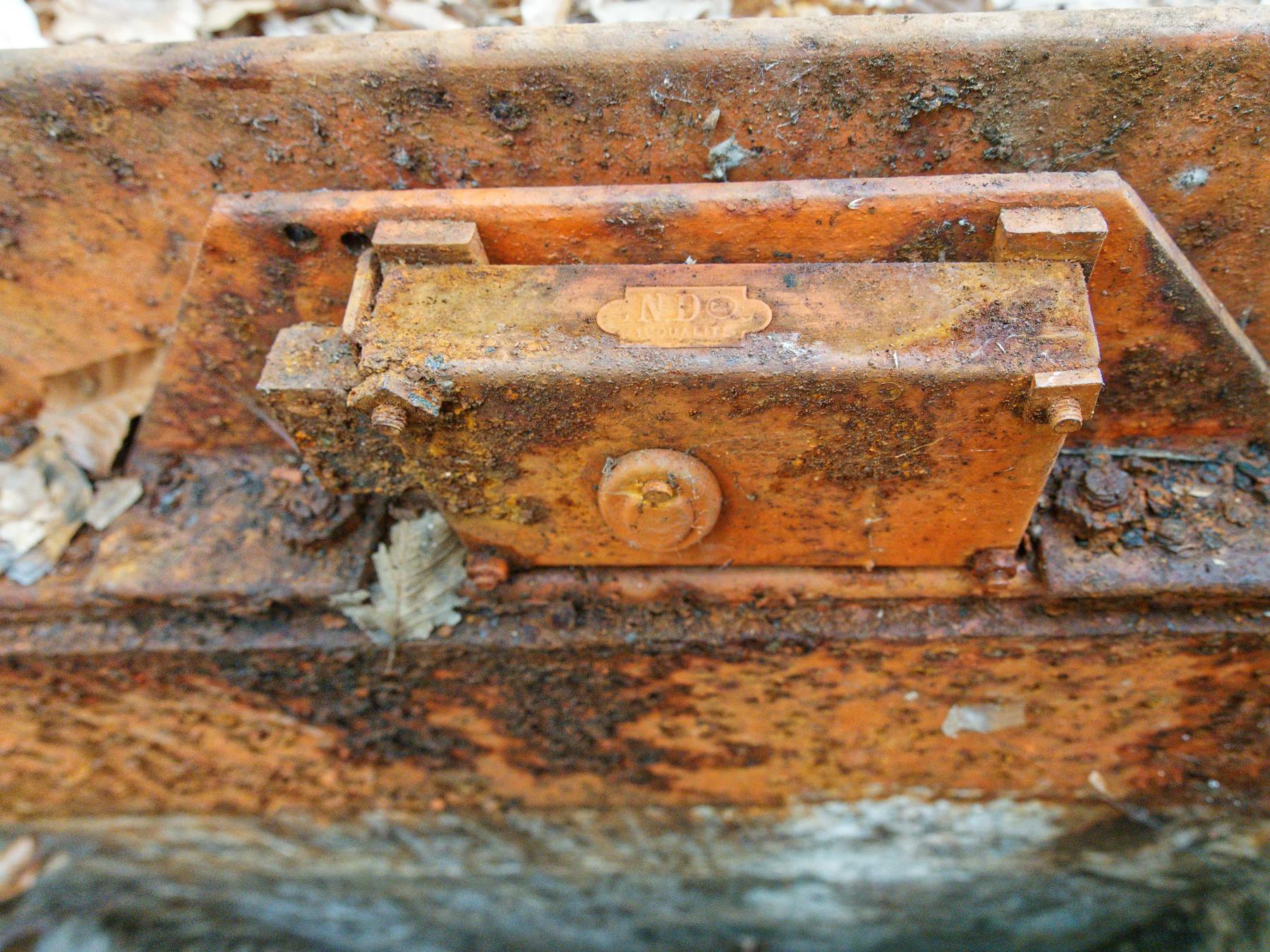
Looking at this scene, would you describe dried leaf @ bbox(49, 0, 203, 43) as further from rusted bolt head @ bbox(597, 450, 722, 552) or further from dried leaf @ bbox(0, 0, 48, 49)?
rusted bolt head @ bbox(597, 450, 722, 552)

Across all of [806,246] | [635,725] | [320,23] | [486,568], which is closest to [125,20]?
[320,23]

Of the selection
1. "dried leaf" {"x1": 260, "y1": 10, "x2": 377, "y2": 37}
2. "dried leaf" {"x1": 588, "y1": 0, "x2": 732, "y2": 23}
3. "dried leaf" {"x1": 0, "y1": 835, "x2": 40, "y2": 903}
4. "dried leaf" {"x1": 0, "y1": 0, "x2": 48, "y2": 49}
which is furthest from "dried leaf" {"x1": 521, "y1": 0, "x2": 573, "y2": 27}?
"dried leaf" {"x1": 0, "y1": 835, "x2": 40, "y2": 903}

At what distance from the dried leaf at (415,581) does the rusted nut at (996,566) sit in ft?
2.55

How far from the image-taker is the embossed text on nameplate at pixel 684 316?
3.03 feet

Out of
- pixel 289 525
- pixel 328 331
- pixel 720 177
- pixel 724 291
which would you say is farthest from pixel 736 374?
pixel 289 525

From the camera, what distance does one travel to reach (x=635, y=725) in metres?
1.63

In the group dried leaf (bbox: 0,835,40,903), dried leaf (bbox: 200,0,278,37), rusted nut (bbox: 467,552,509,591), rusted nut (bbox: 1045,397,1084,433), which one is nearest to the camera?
rusted nut (bbox: 1045,397,1084,433)

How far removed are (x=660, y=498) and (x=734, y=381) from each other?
0.18 m

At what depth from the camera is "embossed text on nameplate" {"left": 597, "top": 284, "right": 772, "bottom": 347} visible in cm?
92

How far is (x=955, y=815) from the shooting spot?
1.88 metres

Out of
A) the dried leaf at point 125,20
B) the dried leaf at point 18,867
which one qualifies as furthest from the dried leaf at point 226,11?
the dried leaf at point 18,867

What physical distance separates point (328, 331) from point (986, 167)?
0.90m

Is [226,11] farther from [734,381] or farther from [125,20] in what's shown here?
[734,381]

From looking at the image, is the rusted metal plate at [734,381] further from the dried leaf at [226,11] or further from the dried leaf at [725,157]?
the dried leaf at [226,11]
